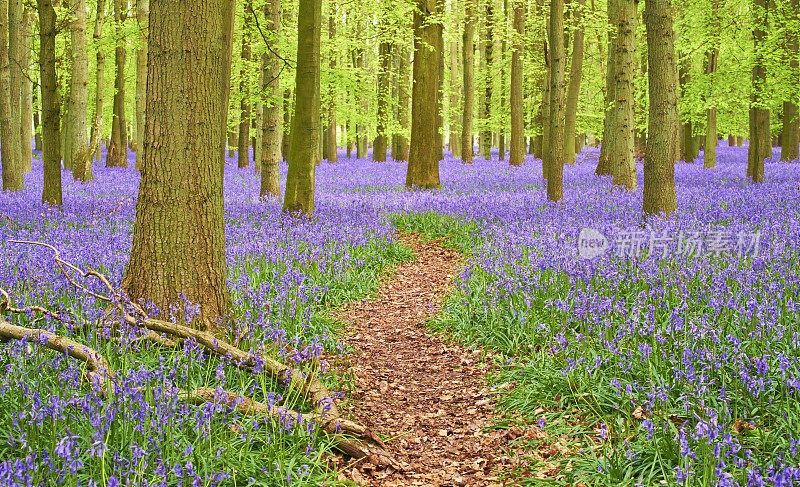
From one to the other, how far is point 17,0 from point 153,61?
45.8ft

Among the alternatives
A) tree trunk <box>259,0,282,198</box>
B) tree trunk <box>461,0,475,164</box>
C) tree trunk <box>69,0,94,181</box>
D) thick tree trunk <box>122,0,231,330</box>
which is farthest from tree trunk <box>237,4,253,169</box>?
tree trunk <box>461,0,475,164</box>

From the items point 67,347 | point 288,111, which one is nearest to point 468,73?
point 288,111

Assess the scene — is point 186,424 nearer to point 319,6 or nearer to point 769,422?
point 769,422

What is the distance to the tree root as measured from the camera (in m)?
3.55

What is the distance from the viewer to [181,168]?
4641mm

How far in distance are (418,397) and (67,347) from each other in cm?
277

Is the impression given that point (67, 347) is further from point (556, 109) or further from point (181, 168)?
point (556, 109)

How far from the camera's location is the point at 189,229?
4742 millimetres

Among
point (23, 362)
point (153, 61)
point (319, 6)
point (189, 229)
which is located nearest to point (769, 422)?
point (189, 229)

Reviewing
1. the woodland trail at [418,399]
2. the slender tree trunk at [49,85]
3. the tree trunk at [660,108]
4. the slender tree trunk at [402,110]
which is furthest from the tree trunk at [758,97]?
the slender tree trunk at [49,85]

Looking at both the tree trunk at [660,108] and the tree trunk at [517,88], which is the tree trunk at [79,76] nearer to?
the tree trunk at [660,108]

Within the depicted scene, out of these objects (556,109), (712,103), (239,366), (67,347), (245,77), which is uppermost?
(245,77)

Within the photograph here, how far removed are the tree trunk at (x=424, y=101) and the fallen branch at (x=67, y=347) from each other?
1241 cm

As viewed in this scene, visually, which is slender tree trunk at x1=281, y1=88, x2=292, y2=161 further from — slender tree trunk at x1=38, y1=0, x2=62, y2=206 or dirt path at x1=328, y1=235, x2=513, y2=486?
dirt path at x1=328, y1=235, x2=513, y2=486
